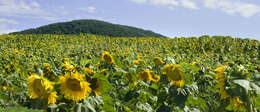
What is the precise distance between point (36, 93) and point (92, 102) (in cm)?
27

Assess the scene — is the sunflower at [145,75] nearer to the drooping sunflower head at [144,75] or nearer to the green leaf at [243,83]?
the drooping sunflower head at [144,75]

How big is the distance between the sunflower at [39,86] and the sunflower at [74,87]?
0.06 metres

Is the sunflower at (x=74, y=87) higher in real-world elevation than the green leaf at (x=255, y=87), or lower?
lower

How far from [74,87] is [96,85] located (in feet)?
0.51

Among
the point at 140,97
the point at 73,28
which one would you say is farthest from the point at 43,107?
the point at 73,28

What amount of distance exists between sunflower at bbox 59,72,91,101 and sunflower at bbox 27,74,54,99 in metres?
0.06

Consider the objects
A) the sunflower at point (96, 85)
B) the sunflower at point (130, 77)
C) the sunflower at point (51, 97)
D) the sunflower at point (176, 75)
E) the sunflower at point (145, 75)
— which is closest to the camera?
the sunflower at point (51, 97)

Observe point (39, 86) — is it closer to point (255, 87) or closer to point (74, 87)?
point (74, 87)

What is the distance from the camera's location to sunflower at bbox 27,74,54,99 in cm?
122

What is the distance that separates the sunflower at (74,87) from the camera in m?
1.24

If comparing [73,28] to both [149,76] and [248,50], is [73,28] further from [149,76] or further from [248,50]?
[149,76]

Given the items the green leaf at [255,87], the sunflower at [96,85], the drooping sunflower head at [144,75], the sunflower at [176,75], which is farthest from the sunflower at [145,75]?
the green leaf at [255,87]

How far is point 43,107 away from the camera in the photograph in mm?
1205

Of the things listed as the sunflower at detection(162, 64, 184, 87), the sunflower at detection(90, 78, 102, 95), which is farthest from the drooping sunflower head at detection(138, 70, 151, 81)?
the sunflower at detection(90, 78, 102, 95)
